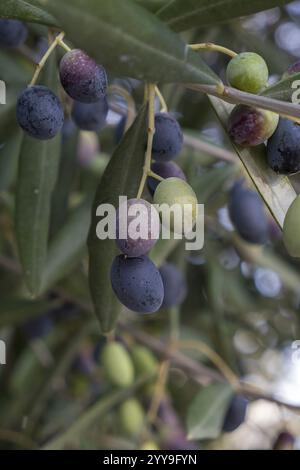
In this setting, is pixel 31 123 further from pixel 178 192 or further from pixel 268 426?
pixel 268 426

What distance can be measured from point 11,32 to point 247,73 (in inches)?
19.3

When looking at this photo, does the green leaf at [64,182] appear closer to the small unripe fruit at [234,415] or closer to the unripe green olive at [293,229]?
the small unripe fruit at [234,415]

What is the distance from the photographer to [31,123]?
2.74ft

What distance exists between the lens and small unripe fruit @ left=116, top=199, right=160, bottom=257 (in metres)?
0.76

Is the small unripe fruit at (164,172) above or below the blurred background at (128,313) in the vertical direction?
above

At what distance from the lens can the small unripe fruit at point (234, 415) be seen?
4.98ft

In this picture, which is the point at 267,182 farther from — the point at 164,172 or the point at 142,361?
the point at 142,361

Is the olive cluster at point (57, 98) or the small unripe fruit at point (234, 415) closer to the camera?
the olive cluster at point (57, 98)

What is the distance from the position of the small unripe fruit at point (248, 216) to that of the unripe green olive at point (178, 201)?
0.73 meters

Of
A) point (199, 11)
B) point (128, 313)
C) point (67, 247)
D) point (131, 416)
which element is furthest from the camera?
point (128, 313)

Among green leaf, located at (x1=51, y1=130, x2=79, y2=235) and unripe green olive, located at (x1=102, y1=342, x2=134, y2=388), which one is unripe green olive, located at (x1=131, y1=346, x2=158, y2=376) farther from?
green leaf, located at (x1=51, y1=130, x2=79, y2=235)

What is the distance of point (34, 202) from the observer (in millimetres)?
1186

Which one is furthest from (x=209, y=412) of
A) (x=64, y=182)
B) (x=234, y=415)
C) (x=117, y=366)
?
(x=64, y=182)

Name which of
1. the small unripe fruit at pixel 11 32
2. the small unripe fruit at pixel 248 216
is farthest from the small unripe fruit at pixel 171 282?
the small unripe fruit at pixel 11 32
